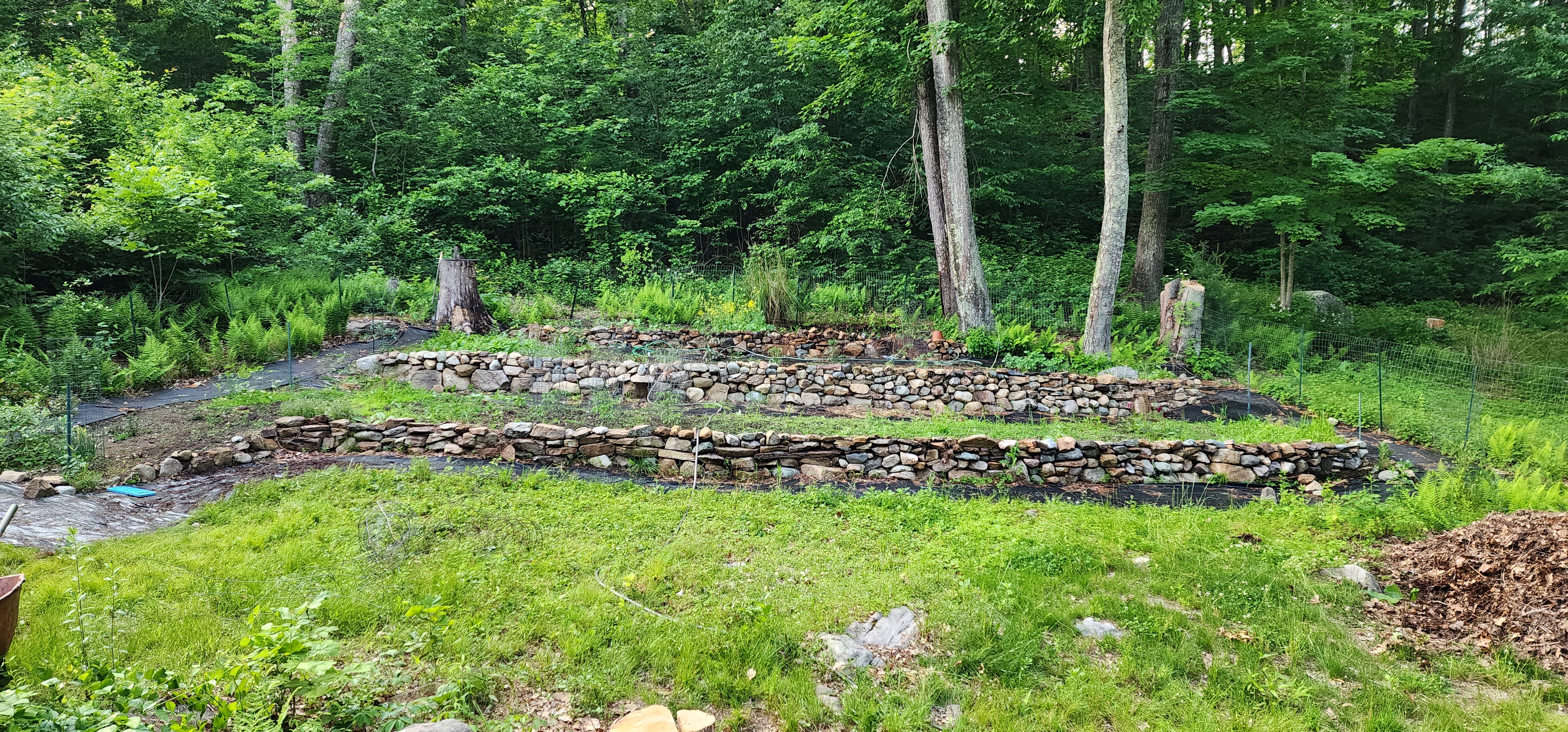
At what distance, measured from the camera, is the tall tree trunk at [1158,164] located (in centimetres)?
1278

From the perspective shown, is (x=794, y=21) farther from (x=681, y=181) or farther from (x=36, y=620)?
(x=36, y=620)

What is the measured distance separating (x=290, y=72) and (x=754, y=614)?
1888 centimetres

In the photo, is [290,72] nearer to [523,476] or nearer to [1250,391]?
[523,476]

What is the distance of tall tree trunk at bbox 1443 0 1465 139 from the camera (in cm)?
1841

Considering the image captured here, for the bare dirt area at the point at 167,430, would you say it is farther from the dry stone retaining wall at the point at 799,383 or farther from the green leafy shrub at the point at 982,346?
the green leafy shrub at the point at 982,346

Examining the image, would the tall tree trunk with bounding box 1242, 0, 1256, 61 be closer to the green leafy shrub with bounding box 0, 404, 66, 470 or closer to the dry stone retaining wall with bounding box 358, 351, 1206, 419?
the dry stone retaining wall with bounding box 358, 351, 1206, 419

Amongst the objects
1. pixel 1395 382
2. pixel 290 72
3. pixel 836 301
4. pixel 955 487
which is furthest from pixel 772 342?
pixel 290 72

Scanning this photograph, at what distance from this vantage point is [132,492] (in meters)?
5.14

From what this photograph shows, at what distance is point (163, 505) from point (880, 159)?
16156mm

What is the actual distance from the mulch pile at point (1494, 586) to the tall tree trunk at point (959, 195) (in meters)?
7.72

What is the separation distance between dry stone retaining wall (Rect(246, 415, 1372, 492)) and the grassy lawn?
1.13 meters

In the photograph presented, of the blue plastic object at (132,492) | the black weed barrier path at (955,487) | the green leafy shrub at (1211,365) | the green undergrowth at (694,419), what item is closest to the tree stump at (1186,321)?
the green leafy shrub at (1211,365)

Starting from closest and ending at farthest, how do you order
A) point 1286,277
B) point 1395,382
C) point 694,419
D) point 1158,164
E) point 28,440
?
point 28,440
point 694,419
point 1395,382
point 1286,277
point 1158,164

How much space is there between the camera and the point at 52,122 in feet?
34.4
